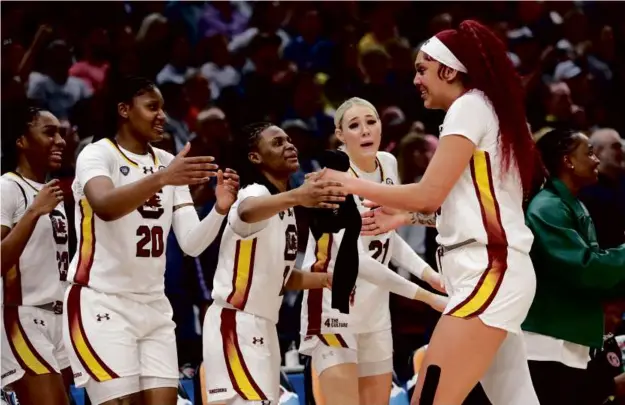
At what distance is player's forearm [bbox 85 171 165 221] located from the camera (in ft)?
16.1

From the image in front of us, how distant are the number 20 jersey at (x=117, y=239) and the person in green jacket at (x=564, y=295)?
178cm

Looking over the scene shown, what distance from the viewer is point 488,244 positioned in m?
4.09

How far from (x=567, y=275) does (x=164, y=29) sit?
18.9 ft

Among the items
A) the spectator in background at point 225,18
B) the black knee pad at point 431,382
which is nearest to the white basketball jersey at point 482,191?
the black knee pad at point 431,382

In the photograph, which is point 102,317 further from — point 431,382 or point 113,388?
point 431,382

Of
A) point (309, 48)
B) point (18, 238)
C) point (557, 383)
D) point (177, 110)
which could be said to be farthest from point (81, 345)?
point (309, 48)

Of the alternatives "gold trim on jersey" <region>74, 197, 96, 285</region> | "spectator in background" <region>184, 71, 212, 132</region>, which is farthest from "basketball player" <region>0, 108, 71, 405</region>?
"spectator in background" <region>184, 71, 212, 132</region>

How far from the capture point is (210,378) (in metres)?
5.49

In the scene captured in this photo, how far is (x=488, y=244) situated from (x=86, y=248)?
2077 millimetres

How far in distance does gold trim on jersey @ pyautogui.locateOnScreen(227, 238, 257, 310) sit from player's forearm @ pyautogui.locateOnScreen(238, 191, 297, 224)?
32cm

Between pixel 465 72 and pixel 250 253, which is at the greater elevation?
pixel 465 72

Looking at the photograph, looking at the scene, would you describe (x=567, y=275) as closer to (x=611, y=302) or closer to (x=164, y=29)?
(x=611, y=302)

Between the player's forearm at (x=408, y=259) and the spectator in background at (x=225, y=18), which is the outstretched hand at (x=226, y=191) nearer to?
the player's forearm at (x=408, y=259)

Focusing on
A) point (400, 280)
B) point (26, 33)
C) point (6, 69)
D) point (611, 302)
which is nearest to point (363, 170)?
point (400, 280)
